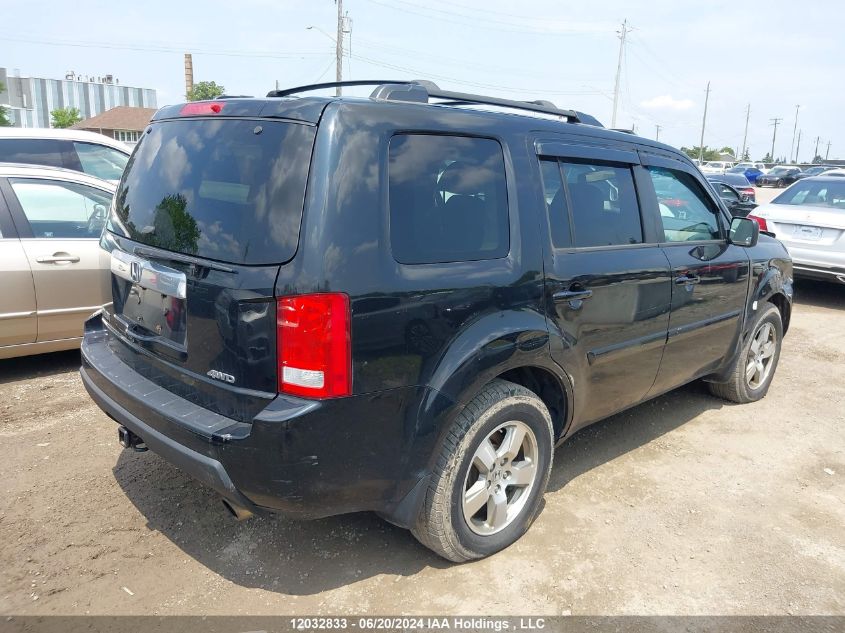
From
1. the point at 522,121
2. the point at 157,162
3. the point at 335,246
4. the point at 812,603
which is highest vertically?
the point at 522,121

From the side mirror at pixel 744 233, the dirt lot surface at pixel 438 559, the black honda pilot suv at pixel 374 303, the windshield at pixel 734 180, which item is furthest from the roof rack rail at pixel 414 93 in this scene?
the windshield at pixel 734 180

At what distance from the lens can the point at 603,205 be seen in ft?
11.0

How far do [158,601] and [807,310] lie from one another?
8.44 metres

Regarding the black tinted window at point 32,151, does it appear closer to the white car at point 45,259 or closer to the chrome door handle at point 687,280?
the white car at point 45,259

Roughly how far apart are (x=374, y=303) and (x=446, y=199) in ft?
1.97

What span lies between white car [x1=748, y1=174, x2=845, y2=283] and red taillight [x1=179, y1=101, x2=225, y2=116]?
7.44 m

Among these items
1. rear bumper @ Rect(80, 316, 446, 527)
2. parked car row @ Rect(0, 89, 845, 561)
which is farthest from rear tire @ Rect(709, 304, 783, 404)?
rear bumper @ Rect(80, 316, 446, 527)

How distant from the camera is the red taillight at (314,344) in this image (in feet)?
7.04

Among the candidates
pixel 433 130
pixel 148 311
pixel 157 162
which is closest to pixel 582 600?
pixel 433 130

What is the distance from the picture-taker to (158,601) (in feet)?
8.35

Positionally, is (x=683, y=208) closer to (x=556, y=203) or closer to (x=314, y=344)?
(x=556, y=203)

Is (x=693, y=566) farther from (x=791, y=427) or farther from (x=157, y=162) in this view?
(x=157, y=162)

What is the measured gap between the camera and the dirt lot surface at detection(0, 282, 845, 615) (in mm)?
2617

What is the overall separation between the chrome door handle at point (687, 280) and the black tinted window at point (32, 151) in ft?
17.9
